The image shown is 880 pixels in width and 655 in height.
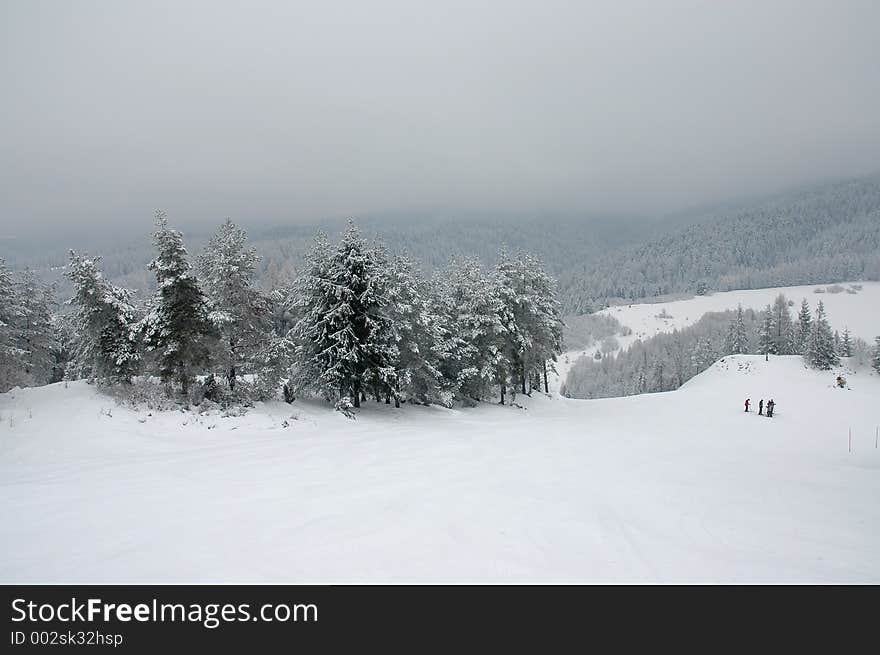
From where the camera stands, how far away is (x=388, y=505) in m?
7.40

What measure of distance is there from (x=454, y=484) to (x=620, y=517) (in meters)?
3.31

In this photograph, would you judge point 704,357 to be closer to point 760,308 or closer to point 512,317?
point 512,317

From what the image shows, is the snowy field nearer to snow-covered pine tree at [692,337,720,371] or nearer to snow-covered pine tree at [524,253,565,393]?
snow-covered pine tree at [692,337,720,371]

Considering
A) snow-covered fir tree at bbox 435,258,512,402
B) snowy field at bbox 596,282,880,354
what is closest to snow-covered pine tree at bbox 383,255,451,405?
snow-covered fir tree at bbox 435,258,512,402

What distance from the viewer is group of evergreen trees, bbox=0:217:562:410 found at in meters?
17.8

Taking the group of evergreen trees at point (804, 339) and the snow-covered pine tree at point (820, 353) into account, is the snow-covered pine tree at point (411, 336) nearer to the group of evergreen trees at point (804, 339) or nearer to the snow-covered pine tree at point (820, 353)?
the snow-covered pine tree at point (820, 353)

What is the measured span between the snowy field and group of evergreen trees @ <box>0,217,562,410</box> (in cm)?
13482

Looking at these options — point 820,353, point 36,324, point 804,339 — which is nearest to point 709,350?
point 804,339

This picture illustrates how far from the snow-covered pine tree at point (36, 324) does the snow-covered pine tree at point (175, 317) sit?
2228cm

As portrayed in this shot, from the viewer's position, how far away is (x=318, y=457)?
11.4 m

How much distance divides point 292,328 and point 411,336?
21.5ft

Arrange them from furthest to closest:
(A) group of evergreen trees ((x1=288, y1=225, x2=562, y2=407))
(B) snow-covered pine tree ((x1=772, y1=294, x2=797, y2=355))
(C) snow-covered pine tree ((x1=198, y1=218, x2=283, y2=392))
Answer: (B) snow-covered pine tree ((x1=772, y1=294, x2=797, y2=355)), (A) group of evergreen trees ((x1=288, y1=225, x2=562, y2=407)), (C) snow-covered pine tree ((x1=198, y1=218, x2=283, y2=392))
